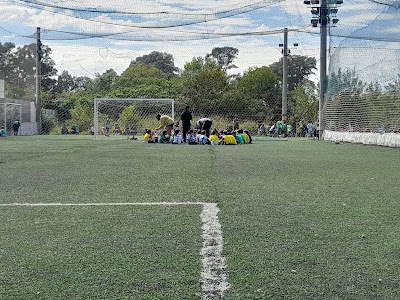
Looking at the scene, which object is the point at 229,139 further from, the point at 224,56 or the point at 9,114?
the point at 224,56

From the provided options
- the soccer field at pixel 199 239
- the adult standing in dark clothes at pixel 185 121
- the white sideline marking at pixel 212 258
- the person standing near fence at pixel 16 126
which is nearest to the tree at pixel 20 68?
the person standing near fence at pixel 16 126

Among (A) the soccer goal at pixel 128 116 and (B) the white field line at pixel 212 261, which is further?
(A) the soccer goal at pixel 128 116

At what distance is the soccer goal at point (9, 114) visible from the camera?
36.2 meters

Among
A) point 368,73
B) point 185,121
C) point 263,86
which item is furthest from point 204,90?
point 368,73

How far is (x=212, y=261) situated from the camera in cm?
368

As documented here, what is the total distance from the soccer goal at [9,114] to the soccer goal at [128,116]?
226 inches

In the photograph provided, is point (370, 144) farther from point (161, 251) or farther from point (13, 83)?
point (13, 83)

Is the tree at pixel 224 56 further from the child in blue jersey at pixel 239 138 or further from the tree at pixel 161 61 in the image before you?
the child in blue jersey at pixel 239 138

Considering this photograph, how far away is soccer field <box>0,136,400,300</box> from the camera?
10.4 feet

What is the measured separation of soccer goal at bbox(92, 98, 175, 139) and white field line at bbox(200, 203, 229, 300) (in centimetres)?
2995

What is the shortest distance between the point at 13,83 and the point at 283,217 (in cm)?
6712

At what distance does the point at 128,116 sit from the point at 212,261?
32520 mm

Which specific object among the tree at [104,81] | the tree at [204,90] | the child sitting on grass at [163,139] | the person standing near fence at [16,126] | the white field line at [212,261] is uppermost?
the tree at [104,81]

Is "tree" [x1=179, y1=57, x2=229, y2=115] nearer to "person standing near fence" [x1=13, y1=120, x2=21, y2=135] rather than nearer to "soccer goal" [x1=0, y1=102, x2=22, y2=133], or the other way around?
"soccer goal" [x1=0, y1=102, x2=22, y2=133]
